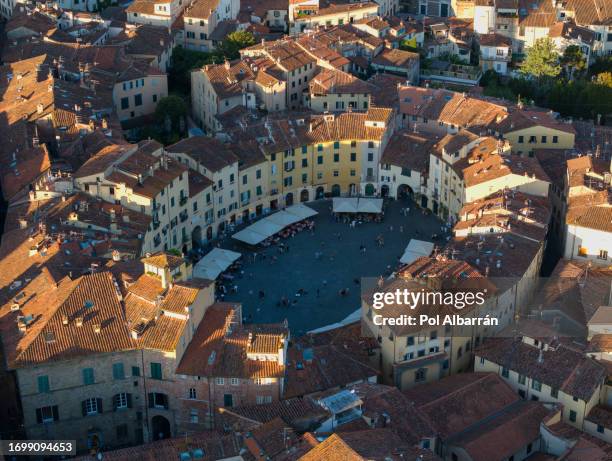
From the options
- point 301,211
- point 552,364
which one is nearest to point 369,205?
point 301,211

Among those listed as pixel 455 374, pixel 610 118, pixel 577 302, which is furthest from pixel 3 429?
pixel 610 118

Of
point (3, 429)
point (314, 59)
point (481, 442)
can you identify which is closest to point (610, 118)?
point (314, 59)

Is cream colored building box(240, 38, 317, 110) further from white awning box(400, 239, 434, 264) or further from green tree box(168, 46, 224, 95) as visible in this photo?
white awning box(400, 239, 434, 264)

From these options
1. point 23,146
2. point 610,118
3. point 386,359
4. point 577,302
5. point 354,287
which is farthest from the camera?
point 610,118

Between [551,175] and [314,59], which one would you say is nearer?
[551,175]

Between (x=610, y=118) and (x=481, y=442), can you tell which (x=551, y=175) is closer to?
(x=610, y=118)

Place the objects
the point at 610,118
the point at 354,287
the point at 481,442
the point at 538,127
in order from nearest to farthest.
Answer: the point at 481,442 < the point at 354,287 < the point at 538,127 < the point at 610,118

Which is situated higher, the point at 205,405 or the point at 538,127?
the point at 538,127
